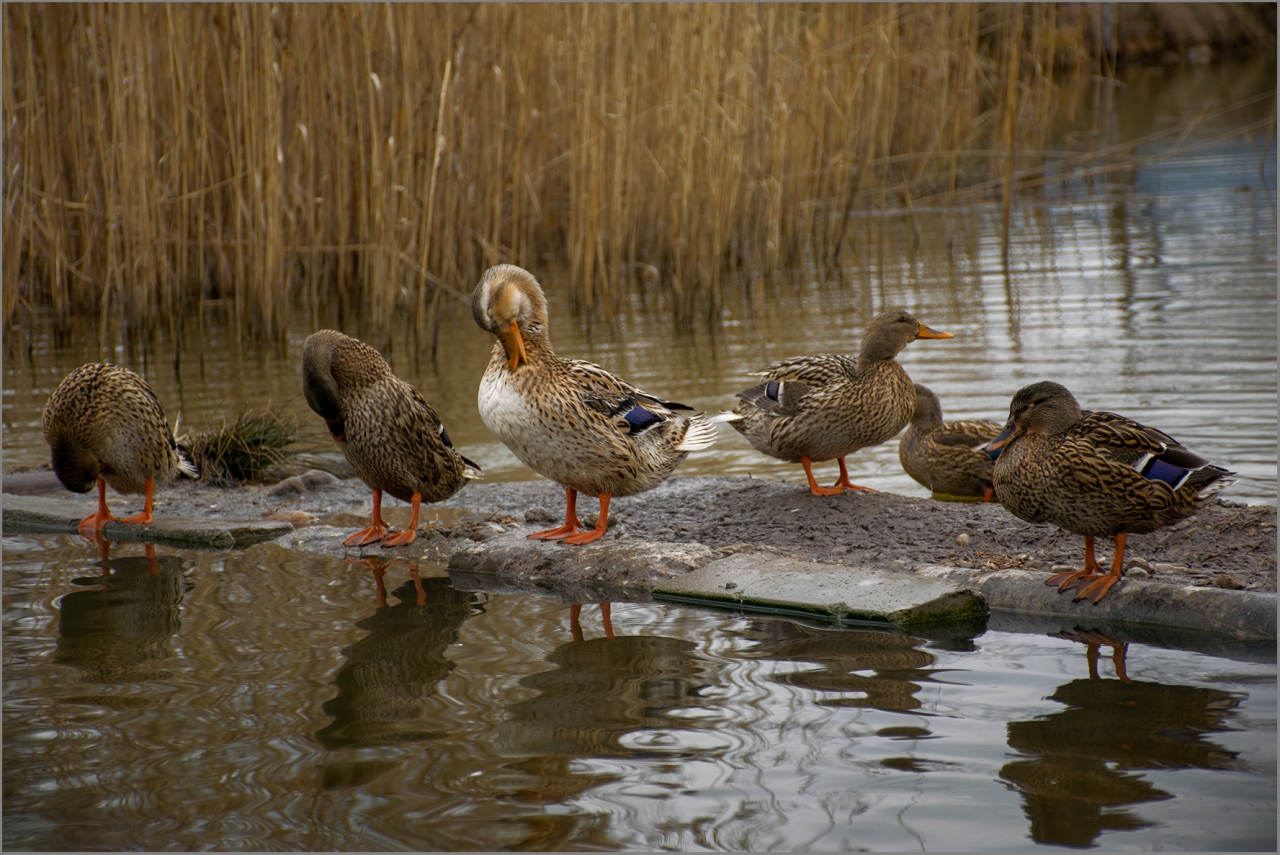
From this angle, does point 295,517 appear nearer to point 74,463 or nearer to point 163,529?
point 163,529

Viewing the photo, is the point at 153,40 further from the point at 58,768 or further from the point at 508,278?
the point at 58,768

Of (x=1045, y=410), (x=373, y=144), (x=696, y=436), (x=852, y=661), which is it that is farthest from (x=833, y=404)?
(x=373, y=144)

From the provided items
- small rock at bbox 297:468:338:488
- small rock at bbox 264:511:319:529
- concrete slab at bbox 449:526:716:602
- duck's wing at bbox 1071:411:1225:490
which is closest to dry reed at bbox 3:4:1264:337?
small rock at bbox 297:468:338:488

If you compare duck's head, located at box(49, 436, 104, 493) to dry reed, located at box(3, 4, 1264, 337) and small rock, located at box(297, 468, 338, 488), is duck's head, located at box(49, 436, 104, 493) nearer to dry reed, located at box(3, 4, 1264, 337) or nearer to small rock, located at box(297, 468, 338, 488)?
small rock, located at box(297, 468, 338, 488)

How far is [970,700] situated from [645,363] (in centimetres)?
560

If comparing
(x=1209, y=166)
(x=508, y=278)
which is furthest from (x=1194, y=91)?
(x=508, y=278)

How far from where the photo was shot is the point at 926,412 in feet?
19.3

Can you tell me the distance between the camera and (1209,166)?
15.5 meters

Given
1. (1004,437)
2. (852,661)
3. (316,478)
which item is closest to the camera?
(852,661)

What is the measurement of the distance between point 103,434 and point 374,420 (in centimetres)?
127

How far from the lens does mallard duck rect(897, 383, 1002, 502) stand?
18.4 ft

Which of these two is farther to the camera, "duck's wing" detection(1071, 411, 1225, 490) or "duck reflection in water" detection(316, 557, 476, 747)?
"duck's wing" detection(1071, 411, 1225, 490)

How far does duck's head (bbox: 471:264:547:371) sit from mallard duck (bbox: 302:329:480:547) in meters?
0.51

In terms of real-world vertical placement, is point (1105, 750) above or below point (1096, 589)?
below
